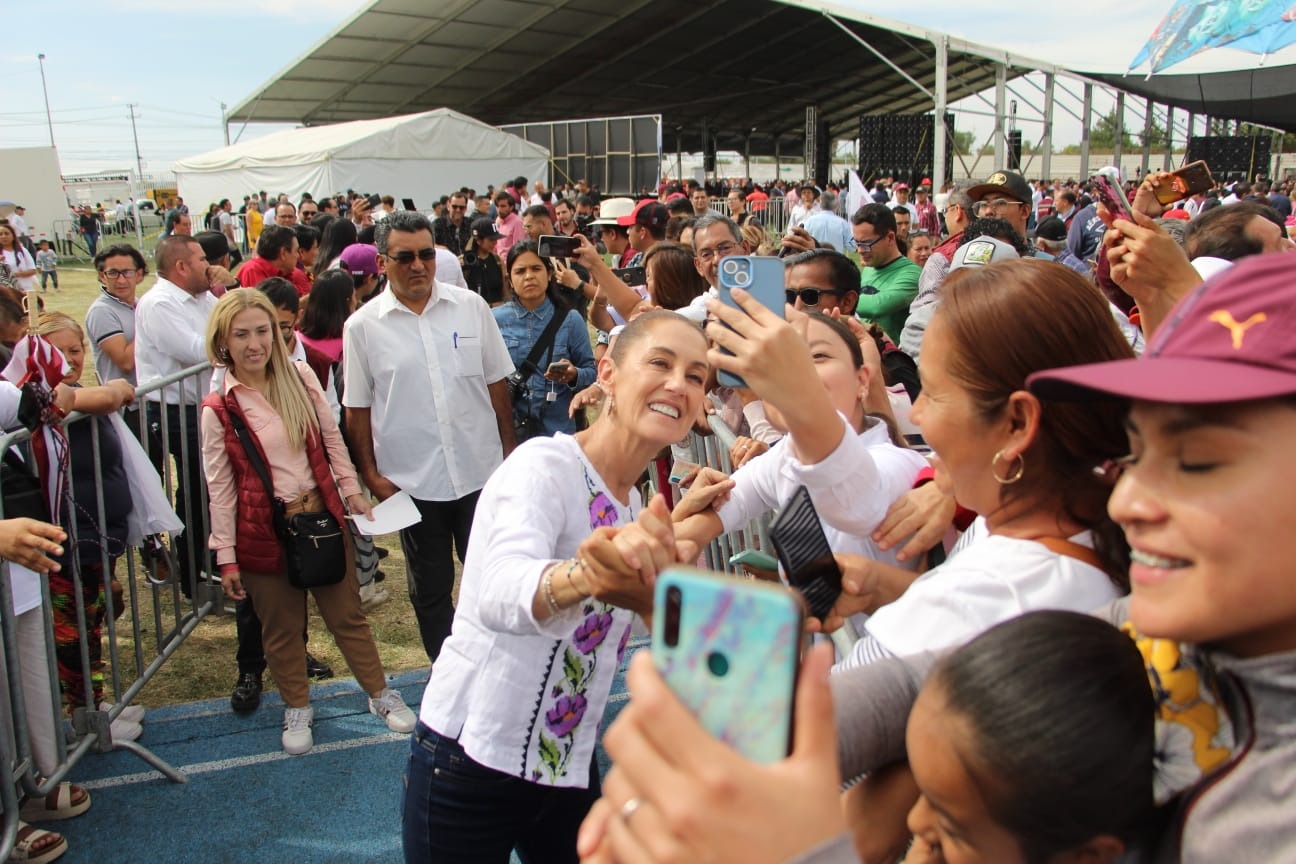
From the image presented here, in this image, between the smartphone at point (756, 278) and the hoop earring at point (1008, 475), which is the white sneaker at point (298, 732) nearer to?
the smartphone at point (756, 278)

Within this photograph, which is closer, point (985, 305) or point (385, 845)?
point (985, 305)

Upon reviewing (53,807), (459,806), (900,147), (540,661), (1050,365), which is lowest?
(53,807)

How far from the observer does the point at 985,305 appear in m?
1.33

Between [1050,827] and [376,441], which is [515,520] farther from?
[376,441]

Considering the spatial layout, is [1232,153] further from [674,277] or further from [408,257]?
[408,257]

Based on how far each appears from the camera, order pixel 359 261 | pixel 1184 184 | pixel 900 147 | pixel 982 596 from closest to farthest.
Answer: pixel 982 596 → pixel 1184 184 → pixel 359 261 → pixel 900 147

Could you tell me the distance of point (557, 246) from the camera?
5305 millimetres

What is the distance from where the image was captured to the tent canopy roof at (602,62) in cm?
2594

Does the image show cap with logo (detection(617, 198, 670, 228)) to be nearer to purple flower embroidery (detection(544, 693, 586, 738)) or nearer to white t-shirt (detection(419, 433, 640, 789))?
white t-shirt (detection(419, 433, 640, 789))

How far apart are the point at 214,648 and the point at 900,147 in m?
21.0

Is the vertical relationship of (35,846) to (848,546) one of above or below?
below

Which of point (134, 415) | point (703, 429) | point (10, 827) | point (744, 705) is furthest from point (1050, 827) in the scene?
point (134, 415)

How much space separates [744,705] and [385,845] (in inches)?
129

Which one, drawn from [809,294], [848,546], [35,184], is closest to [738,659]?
[848,546]
